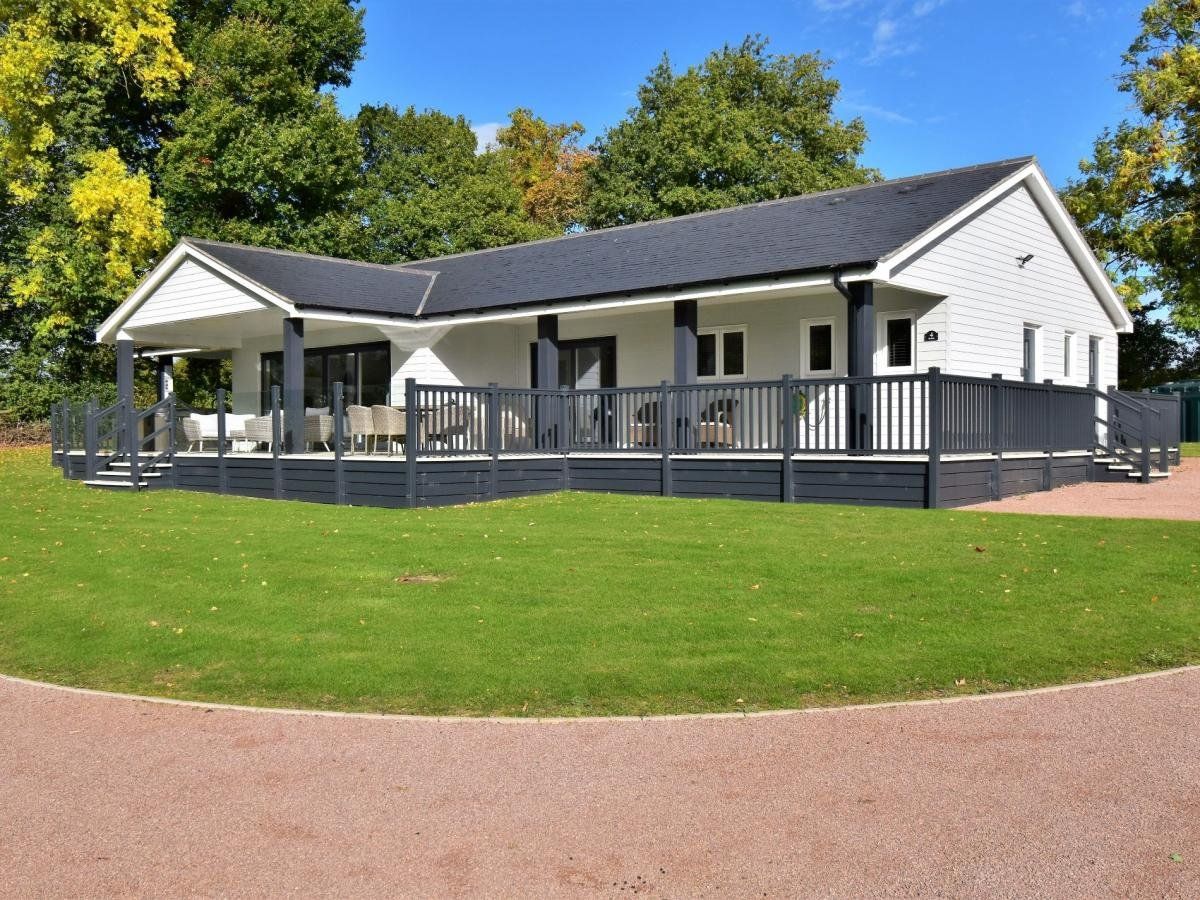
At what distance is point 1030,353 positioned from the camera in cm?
2042

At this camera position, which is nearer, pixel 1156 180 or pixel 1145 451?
pixel 1145 451

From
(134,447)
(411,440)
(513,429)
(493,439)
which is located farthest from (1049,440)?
(134,447)

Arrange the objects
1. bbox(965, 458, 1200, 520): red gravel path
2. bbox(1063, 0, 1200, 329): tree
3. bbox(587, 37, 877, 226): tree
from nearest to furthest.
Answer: bbox(965, 458, 1200, 520): red gravel path
bbox(1063, 0, 1200, 329): tree
bbox(587, 37, 877, 226): tree

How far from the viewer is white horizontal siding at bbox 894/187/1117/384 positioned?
17.6m

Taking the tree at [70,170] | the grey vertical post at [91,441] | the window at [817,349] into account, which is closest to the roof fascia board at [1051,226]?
the window at [817,349]

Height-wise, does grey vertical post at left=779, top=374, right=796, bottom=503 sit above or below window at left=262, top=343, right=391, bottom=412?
below

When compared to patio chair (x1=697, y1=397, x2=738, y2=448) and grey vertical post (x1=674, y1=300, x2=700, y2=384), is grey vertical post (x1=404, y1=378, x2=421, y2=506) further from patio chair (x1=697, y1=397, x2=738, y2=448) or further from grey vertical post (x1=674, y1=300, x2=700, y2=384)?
grey vertical post (x1=674, y1=300, x2=700, y2=384)

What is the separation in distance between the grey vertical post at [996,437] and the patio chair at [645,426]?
525 cm

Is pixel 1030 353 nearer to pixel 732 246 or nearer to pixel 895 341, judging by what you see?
pixel 895 341

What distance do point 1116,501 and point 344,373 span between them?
1704 centimetres

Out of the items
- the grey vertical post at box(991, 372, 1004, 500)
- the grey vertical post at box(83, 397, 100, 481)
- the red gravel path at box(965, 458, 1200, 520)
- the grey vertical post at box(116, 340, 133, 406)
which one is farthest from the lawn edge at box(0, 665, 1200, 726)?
the grey vertical post at box(116, 340, 133, 406)

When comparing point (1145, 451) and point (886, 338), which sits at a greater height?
point (886, 338)

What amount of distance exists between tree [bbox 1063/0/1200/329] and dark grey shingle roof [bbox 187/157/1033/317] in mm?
16535

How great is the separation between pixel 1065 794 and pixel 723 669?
2221 mm
